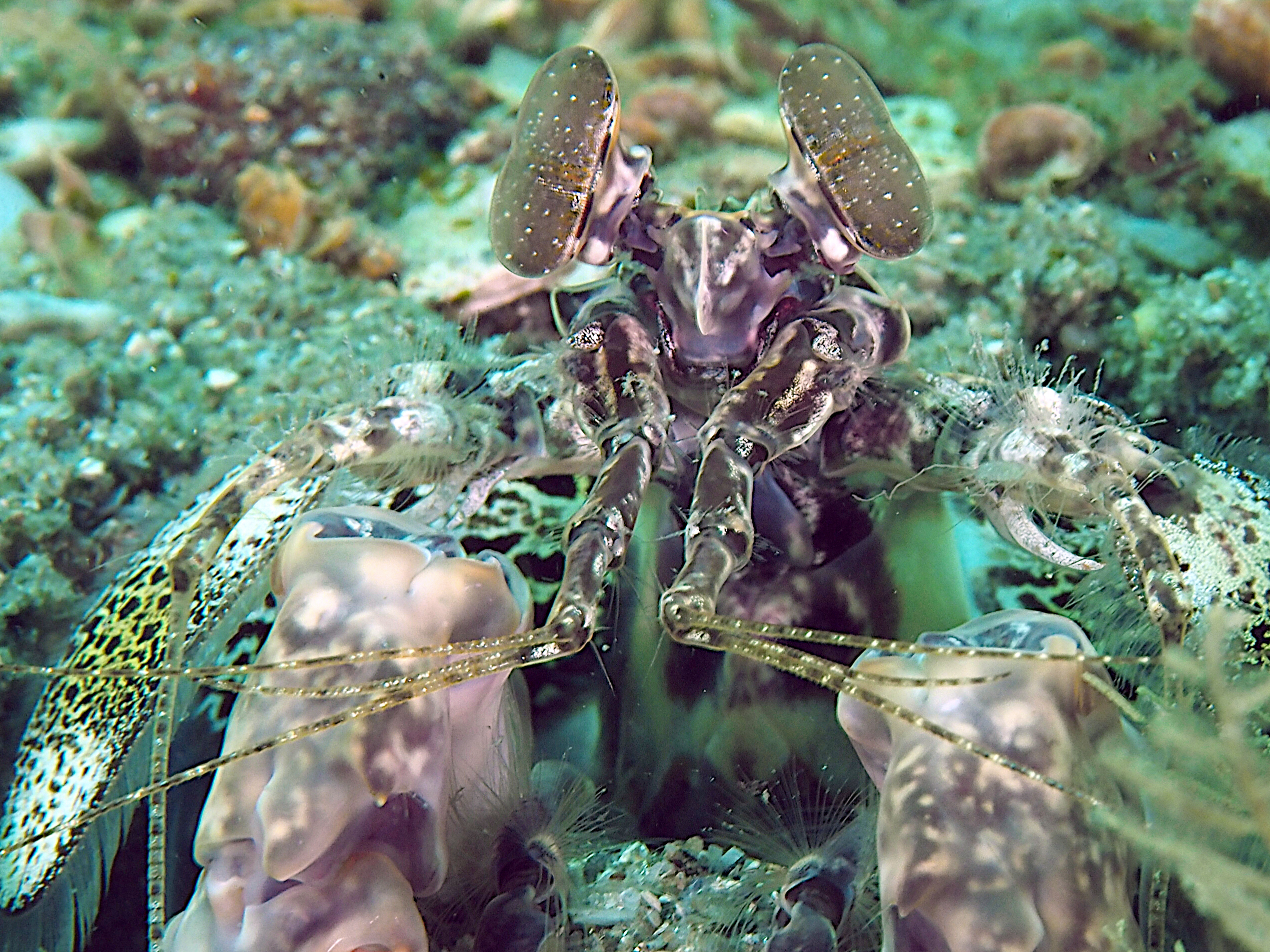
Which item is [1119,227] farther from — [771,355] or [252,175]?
[252,175]

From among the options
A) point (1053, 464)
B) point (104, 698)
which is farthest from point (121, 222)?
point (1053, 464)

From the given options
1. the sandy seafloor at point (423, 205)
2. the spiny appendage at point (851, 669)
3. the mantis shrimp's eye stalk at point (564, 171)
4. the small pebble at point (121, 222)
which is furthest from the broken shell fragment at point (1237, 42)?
the small pebble at point (121, 222)

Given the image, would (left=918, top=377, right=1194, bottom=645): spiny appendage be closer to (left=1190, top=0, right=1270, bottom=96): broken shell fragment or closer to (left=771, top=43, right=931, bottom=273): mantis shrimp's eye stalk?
(left=771, top=43, right=931, bottom=273): mantis shrimp's eye stalk

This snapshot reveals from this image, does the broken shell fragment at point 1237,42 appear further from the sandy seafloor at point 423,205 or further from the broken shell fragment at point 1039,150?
the broken shell fragment at point 1039,150

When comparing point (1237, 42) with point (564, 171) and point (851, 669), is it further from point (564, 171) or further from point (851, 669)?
point (851, 669)

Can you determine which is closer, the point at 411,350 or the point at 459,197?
the point at 411,350

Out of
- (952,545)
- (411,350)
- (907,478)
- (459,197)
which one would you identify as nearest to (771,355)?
(907,478)

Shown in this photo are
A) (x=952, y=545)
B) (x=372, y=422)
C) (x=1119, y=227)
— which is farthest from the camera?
(x=1119, y=227)
